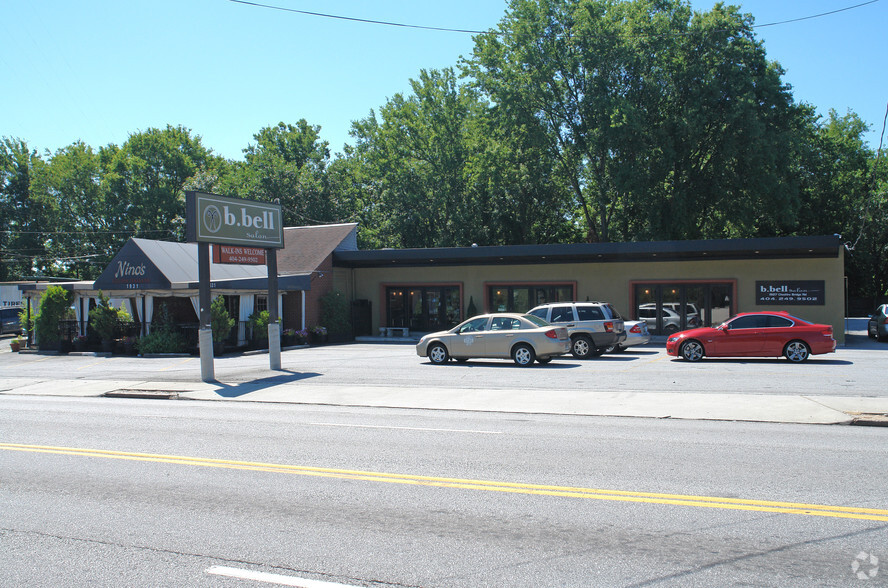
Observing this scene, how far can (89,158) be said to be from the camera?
65.9 m

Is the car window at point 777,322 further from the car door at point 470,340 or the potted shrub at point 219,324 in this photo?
the potted shrub at point 219,324

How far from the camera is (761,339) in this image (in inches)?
758

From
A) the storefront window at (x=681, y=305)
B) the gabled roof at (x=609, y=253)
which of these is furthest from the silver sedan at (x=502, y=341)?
the storefront window at (x=681, y=305)

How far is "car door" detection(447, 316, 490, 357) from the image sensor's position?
1970 cm

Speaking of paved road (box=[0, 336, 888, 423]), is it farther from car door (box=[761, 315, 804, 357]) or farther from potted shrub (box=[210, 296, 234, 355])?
potted shrub (box=[210, 296, 234, 355])

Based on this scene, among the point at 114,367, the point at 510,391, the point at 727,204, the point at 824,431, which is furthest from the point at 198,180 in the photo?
the point at 824,431

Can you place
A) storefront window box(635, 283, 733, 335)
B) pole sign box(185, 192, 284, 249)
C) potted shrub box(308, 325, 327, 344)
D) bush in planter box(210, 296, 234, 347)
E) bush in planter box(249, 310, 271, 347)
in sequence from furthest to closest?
potted shrub box(308, 325, 327, 344), storefront window box(635, 283, 733, 335), bush in planter box(249, 310, 271, 347), bush in planter box(210, 296, 234, 347), pole sign box(185, 192, 284, 249)

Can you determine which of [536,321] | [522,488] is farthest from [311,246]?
[522,488]

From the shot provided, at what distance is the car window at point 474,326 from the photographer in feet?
65.2

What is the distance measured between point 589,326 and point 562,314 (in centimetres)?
96

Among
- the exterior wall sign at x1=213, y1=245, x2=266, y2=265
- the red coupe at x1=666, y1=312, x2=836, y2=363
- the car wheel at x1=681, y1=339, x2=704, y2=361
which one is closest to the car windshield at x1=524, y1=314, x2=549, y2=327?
the red coupe at x1=666, y1=312, x2=836, y2=363

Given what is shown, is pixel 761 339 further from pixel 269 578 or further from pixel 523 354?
pixel 269 578

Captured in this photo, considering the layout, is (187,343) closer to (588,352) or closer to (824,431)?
(588,352)

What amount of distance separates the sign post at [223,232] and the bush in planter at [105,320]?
1120 cm
